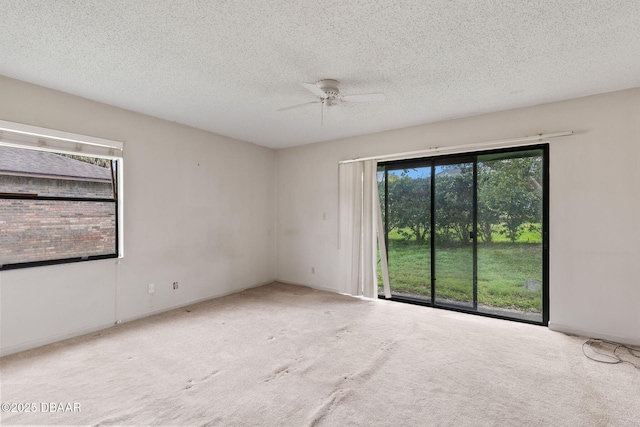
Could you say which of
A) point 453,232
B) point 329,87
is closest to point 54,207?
point 329,87

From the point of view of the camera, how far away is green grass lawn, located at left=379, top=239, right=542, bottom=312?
12.1ft

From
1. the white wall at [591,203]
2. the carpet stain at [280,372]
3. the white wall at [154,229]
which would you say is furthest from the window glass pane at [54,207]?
the white wall at [591,203]

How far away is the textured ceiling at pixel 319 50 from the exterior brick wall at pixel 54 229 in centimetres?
121

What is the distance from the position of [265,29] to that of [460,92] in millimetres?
2116

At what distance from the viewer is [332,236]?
5.06 meters

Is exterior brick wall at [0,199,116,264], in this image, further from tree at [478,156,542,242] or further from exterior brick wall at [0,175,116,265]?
tree at [478,156,542,242]

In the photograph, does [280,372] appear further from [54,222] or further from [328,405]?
[54,222]

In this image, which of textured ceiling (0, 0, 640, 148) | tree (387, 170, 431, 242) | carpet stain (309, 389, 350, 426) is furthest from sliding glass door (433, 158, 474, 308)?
carpet stain (309, 389, 350, 426)

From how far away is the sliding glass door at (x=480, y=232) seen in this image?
3645 mm

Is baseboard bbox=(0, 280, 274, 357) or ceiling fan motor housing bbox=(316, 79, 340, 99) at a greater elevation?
ceiling fan motor housing bbox=(316, 79, 340, 99)

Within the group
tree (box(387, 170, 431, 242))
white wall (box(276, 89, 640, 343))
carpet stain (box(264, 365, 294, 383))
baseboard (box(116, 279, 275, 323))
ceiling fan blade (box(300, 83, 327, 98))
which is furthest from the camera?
tree (box(387, 170, 431, 242))

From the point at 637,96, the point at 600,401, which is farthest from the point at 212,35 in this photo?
the point at 637,96

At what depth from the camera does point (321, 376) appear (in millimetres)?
2408

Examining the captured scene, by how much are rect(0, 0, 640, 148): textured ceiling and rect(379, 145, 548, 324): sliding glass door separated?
2.84 feet
